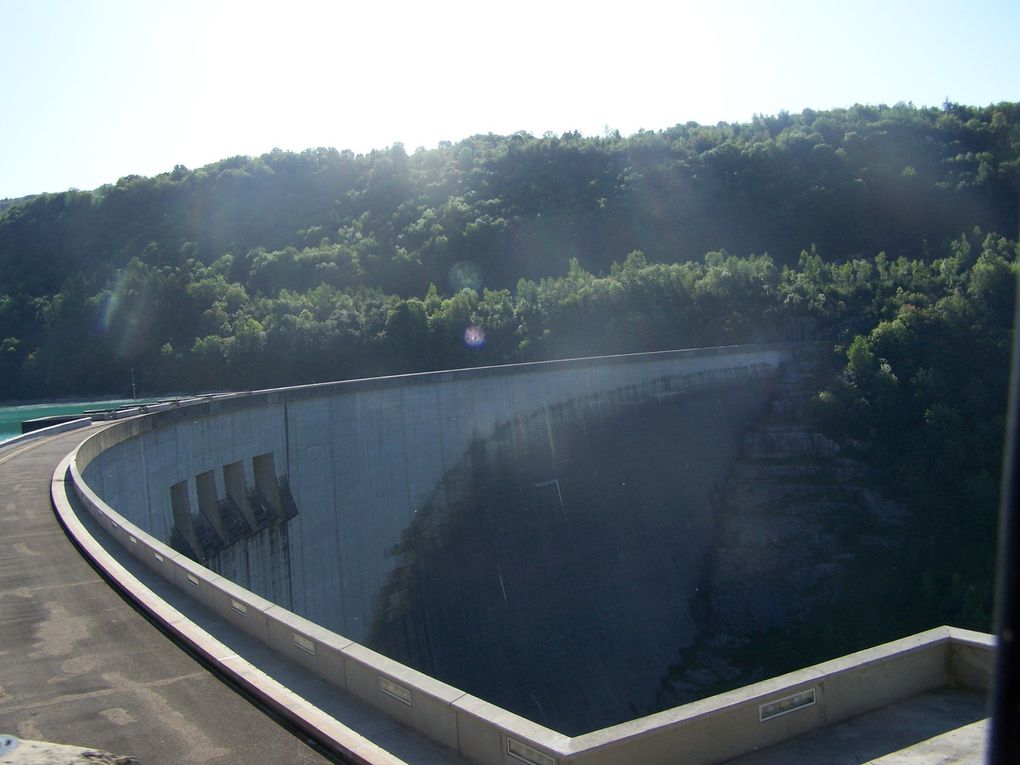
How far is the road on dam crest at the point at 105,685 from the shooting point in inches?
242

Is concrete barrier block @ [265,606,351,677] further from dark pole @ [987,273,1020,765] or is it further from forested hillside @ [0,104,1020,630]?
forested hillside @ [0,104,1020,630]

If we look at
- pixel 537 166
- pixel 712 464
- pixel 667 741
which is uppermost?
pixel 537 166

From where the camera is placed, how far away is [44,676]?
7.30 meters

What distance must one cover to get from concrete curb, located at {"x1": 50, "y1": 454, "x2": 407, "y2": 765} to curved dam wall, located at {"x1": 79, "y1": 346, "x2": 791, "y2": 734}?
5948 millimetres

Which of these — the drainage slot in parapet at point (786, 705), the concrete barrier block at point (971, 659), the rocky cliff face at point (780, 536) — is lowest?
the rocky cliff face at point (780, 536)

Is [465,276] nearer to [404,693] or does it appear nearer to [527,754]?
[404,693]

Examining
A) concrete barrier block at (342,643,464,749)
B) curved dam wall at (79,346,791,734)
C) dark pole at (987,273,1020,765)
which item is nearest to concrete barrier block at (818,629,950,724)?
concrete barrier block at (342,643,464,749)

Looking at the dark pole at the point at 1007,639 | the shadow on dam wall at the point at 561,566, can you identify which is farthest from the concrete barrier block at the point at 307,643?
the shadow on dam wall at the point at 561,566

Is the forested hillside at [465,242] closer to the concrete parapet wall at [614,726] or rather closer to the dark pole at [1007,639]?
the concrete parapet wall at [614,726]

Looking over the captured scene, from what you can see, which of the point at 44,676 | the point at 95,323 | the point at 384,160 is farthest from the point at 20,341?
the point at 44,676

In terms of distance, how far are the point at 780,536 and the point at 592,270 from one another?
40401 mm

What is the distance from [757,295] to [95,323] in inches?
1558

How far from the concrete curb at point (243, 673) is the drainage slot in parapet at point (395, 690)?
14.6 inches

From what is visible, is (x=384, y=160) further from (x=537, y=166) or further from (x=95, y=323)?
(x=95, y=323)
